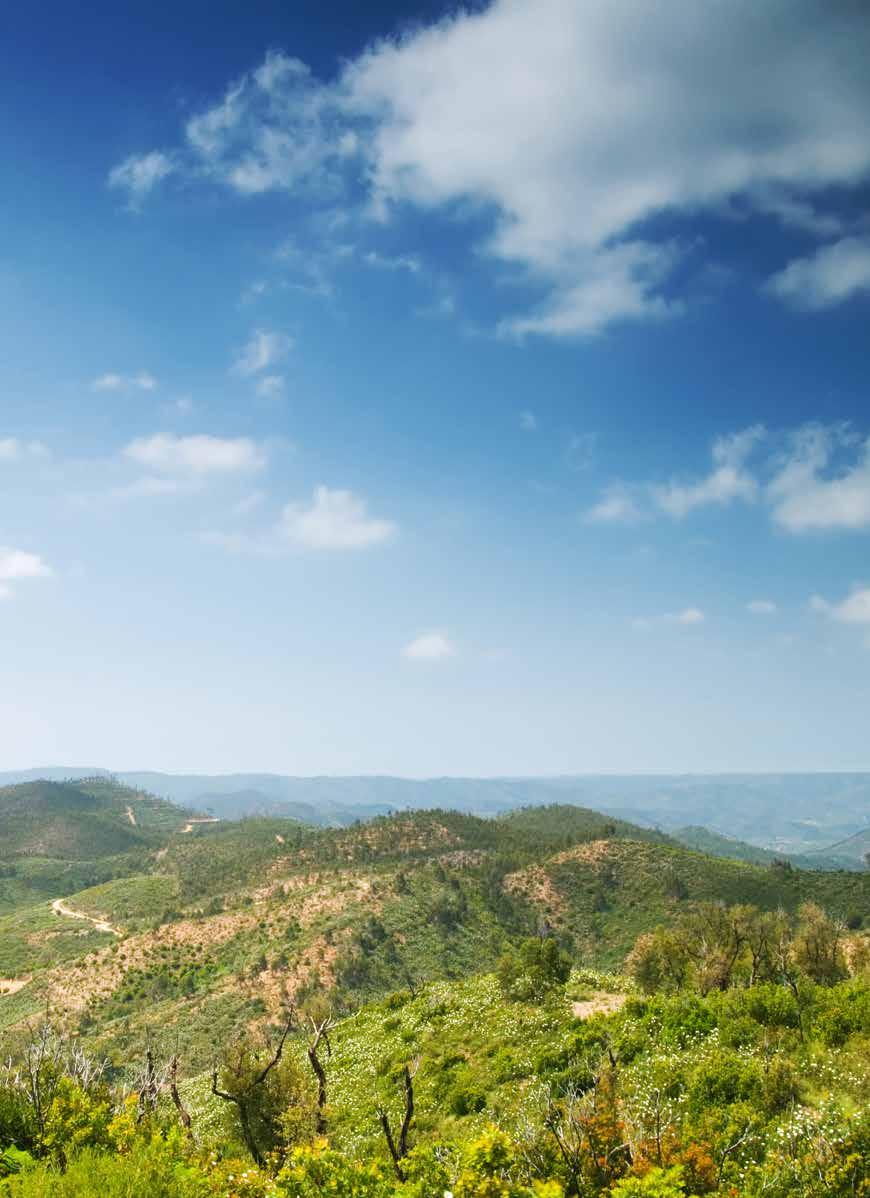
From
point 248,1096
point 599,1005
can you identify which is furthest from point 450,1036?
point 248,1096

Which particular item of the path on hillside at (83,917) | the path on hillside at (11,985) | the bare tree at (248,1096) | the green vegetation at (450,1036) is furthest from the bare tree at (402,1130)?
the path on hillside at (83,917)

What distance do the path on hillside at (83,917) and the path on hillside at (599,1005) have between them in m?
115

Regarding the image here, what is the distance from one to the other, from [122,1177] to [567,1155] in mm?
11082

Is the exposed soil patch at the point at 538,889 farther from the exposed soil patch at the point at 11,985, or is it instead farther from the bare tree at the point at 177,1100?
the bare tree at the point at 177,1100

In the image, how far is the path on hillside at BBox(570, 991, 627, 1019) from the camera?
45.5 m

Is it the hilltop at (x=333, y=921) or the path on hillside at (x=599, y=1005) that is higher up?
the path on hillside at (x=599, y=1005)

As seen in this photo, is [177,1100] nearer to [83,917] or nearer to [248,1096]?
[248,1096]

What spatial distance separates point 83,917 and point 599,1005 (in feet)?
468

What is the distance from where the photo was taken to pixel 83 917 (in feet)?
490

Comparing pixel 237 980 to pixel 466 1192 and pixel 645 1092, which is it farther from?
pixel 466 1192

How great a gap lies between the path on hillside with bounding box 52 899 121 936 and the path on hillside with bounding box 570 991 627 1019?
377 feet

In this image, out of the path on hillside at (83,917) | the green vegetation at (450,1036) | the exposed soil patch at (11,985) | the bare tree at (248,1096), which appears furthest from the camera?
the path on hillside at (83,917)

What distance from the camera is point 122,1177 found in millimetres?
16312

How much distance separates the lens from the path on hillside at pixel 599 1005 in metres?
45.5
